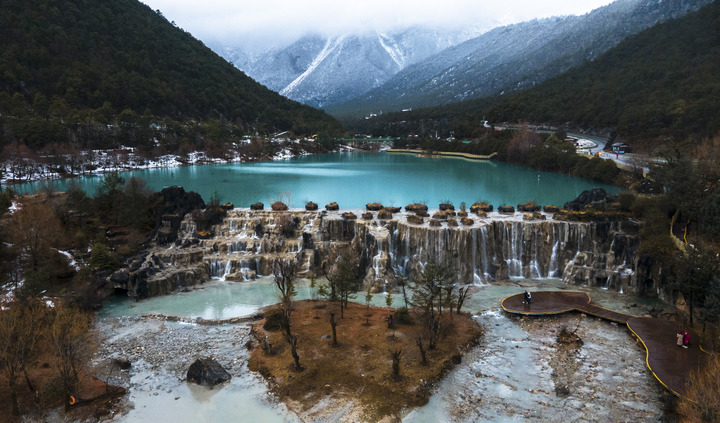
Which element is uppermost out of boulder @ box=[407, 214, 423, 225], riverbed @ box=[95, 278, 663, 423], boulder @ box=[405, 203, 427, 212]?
boulder @ box=[405, 203, 427, 212]

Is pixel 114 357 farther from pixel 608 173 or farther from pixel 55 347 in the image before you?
pixel 608 173

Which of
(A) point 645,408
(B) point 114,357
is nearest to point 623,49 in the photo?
(A) point 645,408

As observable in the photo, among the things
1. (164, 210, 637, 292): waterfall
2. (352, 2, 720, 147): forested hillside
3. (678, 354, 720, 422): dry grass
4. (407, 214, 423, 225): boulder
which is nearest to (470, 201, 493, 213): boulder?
(164, 210, 637, 292): waterfall

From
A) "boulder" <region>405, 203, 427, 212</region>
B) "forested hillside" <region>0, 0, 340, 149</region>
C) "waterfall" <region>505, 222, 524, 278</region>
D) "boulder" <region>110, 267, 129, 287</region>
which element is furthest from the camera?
"forested hillside" <region>0, 0, 340, 149</region>

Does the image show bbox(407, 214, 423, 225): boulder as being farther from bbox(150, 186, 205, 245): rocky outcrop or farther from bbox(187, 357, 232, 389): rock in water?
bbox(187, 357, 232, 389): rock in water

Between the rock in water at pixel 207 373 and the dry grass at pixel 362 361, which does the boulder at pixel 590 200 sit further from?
the rock in water at pixel 207 373

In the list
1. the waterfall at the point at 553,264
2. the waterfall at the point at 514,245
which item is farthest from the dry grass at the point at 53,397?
the waterfall at the point at 553,264
